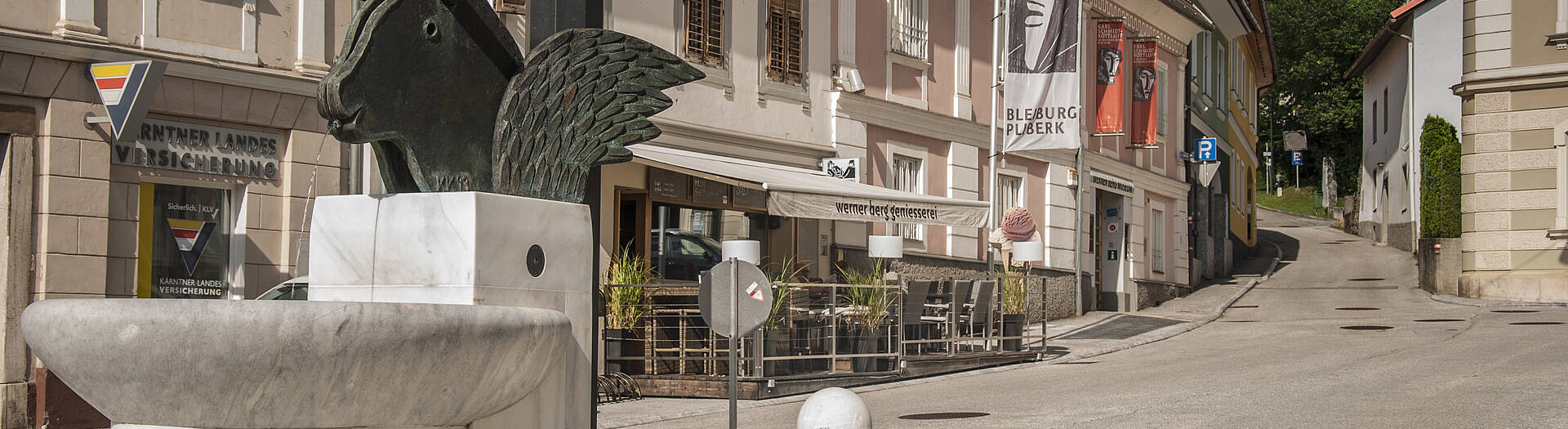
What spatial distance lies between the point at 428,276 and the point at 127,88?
7.43 meters

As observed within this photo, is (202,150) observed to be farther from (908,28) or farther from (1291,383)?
(1291,383)

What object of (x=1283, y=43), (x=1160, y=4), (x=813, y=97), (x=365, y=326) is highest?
(x=1283, y=43)

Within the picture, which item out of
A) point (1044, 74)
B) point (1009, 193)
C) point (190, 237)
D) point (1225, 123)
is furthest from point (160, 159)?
point (1225, 123)

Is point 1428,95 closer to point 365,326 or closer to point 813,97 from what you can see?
point 813,97

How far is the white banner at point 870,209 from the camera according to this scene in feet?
47.9

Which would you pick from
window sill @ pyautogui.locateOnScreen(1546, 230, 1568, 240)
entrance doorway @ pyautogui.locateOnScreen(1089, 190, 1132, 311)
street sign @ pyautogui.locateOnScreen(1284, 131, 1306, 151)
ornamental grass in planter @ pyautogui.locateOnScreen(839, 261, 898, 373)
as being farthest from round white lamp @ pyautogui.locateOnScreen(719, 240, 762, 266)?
street sign @ pyautogui.locateOnScreen(1284, 131, 1306, 151)

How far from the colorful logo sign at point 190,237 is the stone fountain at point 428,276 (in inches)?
322

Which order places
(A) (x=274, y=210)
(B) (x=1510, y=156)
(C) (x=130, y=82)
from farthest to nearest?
(B) (x=1510, y=156) → (A) (x=274, y=210) → (C) (x=130, y=82)

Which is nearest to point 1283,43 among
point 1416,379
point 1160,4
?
point 1160,4

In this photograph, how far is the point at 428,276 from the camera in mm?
6141

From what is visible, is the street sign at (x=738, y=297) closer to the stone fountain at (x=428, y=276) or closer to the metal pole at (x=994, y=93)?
the stone fountain at (x=428, y=276)

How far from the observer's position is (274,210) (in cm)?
1455

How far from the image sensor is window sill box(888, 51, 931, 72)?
20188 millimetres

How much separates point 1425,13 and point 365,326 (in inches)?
1410
